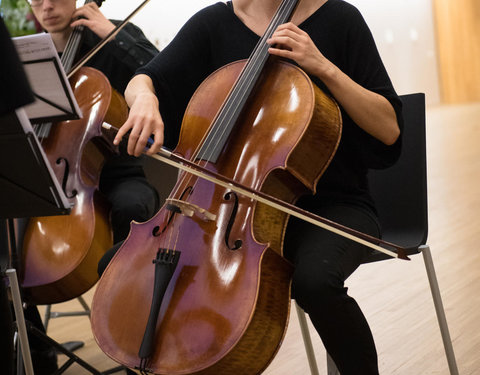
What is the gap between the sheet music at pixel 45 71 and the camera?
1242 millimetres

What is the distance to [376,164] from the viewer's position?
1297 mm

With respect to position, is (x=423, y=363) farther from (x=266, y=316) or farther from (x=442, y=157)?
(x=442, y=157)

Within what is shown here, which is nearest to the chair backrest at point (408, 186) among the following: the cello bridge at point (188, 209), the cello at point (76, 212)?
the cello bridge at point (188, 209)

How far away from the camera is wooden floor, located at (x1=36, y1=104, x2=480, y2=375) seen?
5.45ft

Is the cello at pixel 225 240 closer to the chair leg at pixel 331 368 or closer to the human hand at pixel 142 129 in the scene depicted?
the human hand at pixel 142 129

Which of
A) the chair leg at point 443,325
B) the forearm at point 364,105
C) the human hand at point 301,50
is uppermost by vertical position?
the human hand at point 301,50

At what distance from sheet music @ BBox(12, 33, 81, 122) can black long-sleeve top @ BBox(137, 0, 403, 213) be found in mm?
203

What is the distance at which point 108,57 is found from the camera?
6.20 feet

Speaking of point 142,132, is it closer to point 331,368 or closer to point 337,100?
point 337,100

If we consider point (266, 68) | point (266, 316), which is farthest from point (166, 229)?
point (266, 68)

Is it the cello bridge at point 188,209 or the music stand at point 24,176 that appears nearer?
the music stand at point 24,176

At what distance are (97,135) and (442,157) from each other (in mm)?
3206

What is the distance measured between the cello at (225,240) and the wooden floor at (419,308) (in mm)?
650

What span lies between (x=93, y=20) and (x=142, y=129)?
31.4 inches
